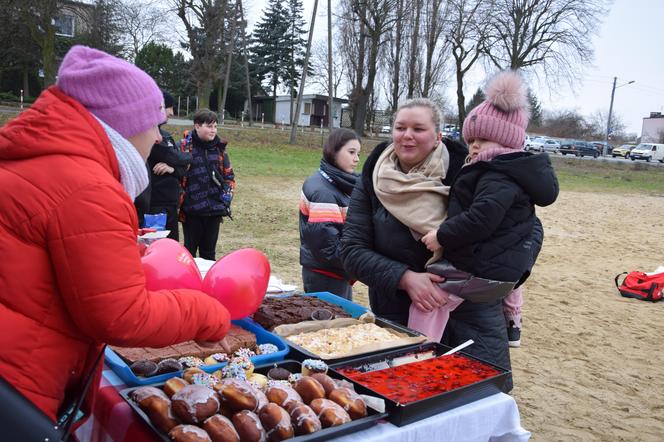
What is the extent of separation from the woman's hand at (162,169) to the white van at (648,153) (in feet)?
135

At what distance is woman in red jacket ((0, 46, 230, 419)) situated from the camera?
1.25 metres

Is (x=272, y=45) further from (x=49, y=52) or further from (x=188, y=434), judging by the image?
(x=188, y=434)

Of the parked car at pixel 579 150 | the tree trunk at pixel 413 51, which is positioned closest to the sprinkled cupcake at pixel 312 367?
the tree trunk at pixel 413 51

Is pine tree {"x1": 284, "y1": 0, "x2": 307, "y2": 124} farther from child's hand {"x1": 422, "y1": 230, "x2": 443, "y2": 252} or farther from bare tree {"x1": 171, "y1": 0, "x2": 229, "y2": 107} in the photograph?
child's hand {"x1": 422, "y1": 230, "x2": 443, "y2": 252}

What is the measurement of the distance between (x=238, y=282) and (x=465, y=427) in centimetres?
95

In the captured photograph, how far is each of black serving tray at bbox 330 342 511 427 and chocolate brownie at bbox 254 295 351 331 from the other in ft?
1.59

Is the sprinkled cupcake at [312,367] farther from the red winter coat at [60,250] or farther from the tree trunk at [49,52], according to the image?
the tree trunk at [49,52]

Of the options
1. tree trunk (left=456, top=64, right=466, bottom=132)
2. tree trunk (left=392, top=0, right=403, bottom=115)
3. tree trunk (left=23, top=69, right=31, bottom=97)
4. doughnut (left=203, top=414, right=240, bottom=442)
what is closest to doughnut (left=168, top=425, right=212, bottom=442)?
doughnut (left=203, top=414, right=240, bottom=442)

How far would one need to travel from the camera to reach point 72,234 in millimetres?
1236

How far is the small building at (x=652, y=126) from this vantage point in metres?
70.0

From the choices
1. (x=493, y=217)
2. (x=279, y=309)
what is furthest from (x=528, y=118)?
(x=279, y=309)

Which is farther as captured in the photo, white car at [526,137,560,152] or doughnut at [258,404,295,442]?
white car at [526,137,560,152]

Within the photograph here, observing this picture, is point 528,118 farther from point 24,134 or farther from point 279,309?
point 24,134

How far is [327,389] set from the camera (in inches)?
67.4
